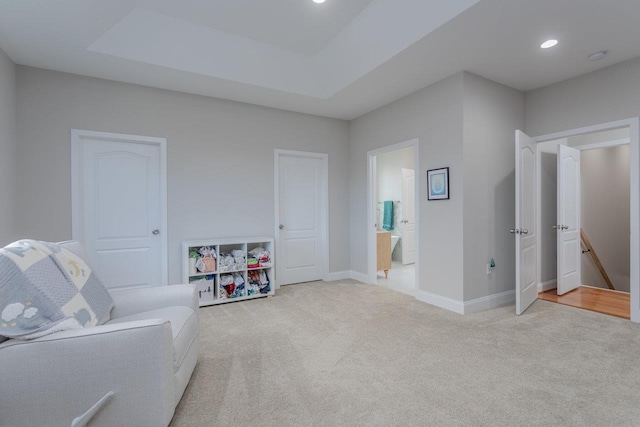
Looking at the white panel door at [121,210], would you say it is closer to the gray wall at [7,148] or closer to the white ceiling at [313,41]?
the gray wall at [7,148]

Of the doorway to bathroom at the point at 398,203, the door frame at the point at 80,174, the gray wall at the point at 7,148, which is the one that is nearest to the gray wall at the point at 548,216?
the doorway to bathroom at the point at 398,203

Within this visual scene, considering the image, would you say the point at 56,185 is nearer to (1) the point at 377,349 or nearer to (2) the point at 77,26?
(2) the point at 77,26

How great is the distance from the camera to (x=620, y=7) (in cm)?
228

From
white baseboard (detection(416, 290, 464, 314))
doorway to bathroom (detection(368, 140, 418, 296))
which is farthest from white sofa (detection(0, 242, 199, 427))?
doorway to bathroom (detection(368, 140, 418, 296))

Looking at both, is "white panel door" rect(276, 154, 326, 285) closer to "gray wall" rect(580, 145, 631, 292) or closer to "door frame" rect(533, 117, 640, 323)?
"door frame" rect(533, 117, 640, 323)

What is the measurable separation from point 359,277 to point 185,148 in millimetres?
3091

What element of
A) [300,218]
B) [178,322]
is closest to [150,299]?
[178,322]

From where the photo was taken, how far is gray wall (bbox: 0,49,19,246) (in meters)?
2.74

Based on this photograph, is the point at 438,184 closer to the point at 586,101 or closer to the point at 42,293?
the point at 586,101

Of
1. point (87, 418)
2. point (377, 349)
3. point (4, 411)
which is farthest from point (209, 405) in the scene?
point (377, 349)

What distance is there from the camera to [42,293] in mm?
1384

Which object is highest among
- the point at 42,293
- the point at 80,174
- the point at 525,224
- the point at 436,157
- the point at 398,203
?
the point at 436,157

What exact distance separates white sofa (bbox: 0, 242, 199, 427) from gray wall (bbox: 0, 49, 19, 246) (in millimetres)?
2167

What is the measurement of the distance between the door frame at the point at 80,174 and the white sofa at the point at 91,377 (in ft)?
7.96
